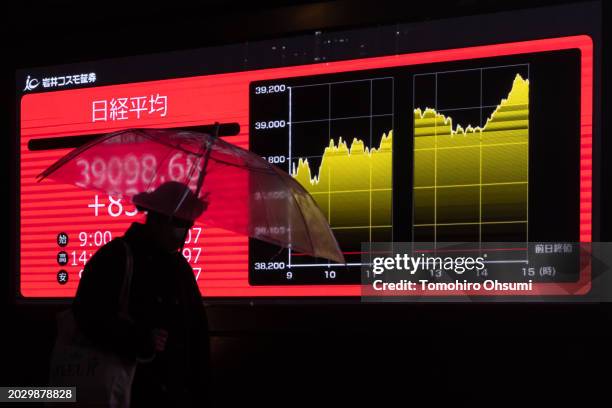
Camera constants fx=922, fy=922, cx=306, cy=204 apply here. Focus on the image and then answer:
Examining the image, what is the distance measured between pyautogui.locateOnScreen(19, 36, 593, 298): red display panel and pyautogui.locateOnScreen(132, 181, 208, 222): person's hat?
135 centimetres

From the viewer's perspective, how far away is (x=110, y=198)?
16.5 ft

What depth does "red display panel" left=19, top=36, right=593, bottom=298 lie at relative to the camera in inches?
183

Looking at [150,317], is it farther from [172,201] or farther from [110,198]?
[110,198]

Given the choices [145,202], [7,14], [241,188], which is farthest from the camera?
[7,14]

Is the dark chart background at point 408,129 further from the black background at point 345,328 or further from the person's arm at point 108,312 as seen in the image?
the person's arm at point 108,312

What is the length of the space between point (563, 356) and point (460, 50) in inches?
57.8

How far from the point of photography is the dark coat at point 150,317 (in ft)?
10.5

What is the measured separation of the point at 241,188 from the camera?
3.56 metres

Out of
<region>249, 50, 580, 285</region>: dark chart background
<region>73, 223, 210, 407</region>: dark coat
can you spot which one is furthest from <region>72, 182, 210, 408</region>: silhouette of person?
<region>249, 50, 580, 285</region>: dark chart background

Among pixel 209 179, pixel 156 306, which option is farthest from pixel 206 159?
pixel 156 306

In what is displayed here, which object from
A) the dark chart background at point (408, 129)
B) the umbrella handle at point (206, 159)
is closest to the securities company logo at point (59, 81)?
the dark chart background at point (408, 129)

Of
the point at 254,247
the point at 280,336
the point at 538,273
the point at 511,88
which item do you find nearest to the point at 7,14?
the point at 254,247

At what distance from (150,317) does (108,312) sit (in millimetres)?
219

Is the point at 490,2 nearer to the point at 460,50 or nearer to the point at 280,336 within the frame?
the point at 460,50
